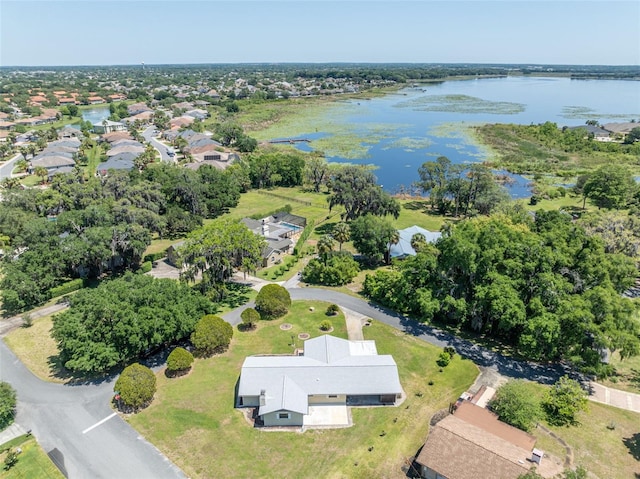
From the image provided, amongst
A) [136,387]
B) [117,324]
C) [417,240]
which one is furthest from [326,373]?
[417,240]

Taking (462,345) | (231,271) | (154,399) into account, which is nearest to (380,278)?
(462,345)

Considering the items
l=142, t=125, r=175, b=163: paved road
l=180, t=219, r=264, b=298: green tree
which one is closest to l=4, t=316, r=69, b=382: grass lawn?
l=180, t=219, r=264, b=298: green tree

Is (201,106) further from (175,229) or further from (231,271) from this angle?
(231,271)

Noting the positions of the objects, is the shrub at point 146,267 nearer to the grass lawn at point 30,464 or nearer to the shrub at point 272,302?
the shrub at point 272,302

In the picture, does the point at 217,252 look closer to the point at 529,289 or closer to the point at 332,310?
the point at 332,310

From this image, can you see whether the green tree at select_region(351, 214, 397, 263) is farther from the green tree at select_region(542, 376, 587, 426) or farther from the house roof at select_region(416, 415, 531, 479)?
the house roof at select_region(416, 415, 531, 479)
